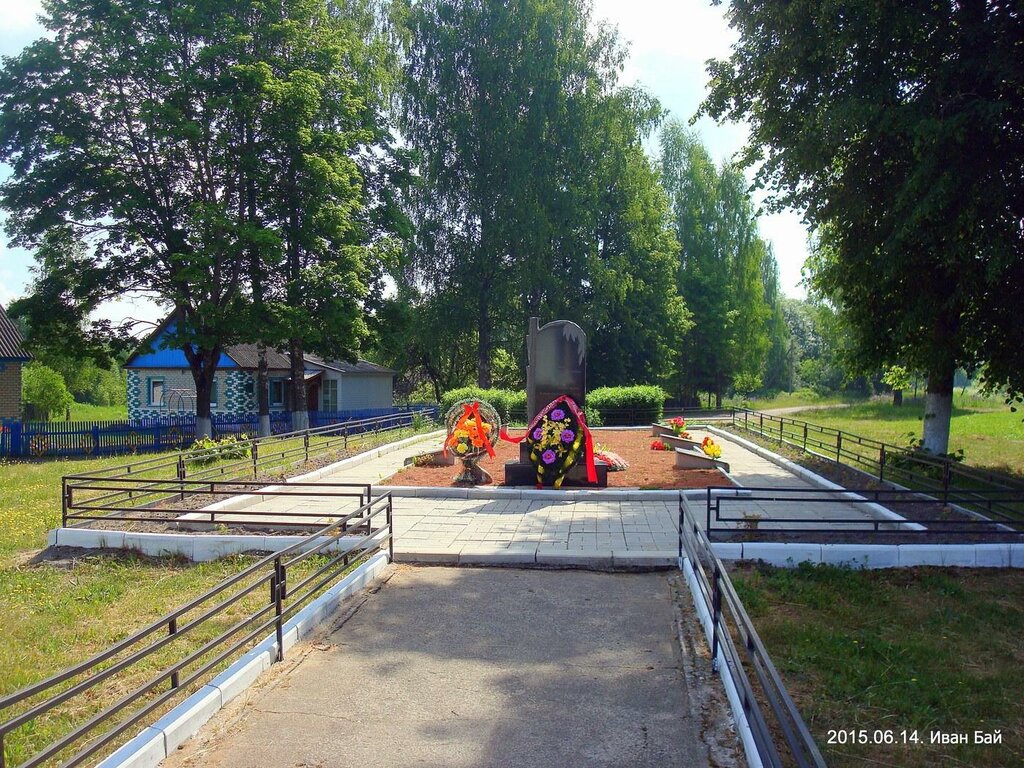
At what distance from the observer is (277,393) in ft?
119

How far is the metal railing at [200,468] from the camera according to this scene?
35.9 feet

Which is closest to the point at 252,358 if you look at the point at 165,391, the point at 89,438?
the point at 165,391

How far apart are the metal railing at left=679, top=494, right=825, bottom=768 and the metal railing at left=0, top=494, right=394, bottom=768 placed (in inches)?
125

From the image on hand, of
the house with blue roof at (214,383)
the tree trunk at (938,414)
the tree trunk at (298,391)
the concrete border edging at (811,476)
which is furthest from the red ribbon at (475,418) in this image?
A: the house with blue roof at (214,383)

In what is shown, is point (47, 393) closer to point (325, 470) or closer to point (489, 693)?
point (325, 470)

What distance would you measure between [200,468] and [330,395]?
22.5 m

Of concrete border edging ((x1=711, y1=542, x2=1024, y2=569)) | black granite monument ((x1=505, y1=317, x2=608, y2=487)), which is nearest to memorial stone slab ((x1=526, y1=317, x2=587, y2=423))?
black granite monument ((x1=505, y1=317, x2=608, y2=487))

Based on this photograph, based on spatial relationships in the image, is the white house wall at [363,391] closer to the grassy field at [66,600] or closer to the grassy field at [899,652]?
the grassy field at [66,600]

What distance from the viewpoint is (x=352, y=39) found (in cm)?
2886

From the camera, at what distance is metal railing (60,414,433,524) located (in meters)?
10.9

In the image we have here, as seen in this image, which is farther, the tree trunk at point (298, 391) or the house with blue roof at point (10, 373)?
the tree trunk at point (298, 391)

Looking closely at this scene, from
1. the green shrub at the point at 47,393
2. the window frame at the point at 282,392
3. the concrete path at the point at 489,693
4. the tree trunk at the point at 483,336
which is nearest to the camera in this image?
the concrete path at the point at 489,693

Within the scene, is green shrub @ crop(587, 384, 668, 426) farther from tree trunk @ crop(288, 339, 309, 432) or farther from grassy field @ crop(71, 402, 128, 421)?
grassy field @ crop(71, 402, 128, 421)

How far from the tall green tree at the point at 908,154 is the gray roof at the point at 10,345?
81.6 ft
